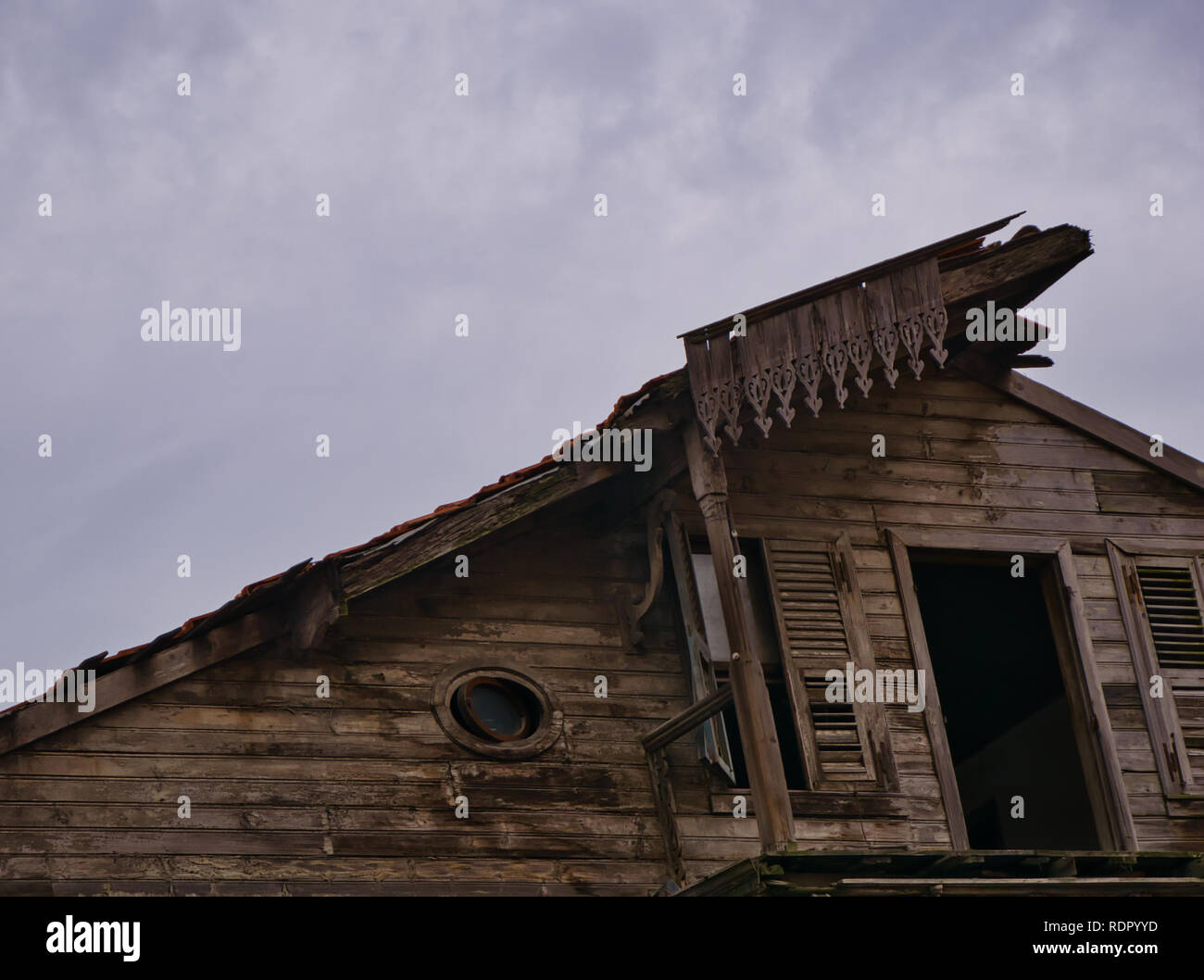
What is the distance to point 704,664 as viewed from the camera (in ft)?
35.0

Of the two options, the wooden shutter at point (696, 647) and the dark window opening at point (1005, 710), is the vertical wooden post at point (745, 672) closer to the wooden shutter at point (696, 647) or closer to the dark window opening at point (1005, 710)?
the wooden shutter at point (696, 647)

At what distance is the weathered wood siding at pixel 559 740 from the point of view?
952 cm

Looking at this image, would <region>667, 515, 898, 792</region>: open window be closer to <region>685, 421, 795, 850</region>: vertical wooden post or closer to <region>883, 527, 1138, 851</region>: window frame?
<region>883, 527, 1138, 851</region>: window frame

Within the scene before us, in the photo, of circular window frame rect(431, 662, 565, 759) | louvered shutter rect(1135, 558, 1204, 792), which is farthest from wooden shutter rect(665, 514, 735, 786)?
louvered shutter rect(1135, 558, 1204, 792)

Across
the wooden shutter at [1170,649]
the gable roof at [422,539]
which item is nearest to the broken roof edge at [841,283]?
the gable roof at [422,539]

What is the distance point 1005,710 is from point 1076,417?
18.8ft

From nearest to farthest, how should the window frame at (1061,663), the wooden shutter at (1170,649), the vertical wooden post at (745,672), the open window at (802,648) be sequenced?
the vertical wooden post at (745,672), the open window at (802,648), the window frame at (1061,663), the wooden shutter at (1170,649)

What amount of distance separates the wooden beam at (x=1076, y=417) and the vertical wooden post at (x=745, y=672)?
10.7 ft

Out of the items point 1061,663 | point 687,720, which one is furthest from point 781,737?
point 687,720

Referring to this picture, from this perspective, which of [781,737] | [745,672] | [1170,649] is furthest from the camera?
[781,737]

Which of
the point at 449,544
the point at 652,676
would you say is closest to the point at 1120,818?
the point at 652,676

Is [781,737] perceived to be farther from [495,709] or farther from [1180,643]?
[1180,643]
